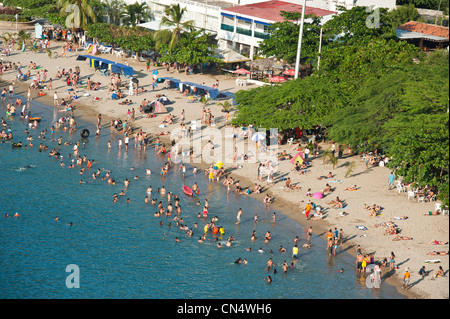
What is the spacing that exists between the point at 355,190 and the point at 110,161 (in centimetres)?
2211

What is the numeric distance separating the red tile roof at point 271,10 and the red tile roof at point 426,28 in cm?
1211

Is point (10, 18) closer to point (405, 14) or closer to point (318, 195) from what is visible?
point (405, 14)

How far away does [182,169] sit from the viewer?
2350 inches

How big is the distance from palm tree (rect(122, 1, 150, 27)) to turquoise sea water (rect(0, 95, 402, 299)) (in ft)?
123

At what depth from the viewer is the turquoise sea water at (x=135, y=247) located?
42.3 metres

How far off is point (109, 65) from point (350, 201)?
130ft

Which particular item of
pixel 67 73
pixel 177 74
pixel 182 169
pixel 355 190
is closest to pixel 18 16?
pixel 67 73

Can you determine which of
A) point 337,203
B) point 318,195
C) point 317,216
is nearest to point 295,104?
point 318,195

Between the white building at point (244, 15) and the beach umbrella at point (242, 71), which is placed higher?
the white building at point (244, 15)

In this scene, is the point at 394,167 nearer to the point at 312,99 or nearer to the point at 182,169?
the point at 312,99

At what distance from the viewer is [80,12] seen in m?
92.2

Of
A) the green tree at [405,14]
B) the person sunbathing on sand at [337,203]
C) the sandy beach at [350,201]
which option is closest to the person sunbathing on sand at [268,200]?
the sandy beach at [350,201]

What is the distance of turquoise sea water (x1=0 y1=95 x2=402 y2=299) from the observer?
4234cm

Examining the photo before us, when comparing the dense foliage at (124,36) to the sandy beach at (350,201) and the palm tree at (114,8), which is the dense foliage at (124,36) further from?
the sandy beach at (350,201)
